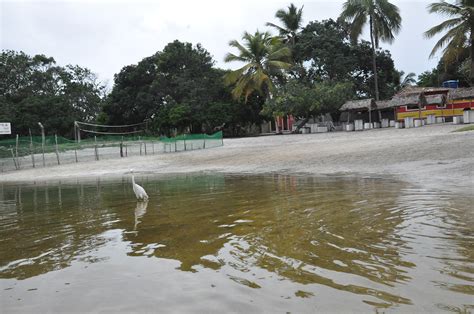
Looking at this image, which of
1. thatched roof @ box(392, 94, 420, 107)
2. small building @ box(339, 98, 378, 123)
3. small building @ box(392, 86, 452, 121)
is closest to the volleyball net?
small building @ box(339, 98, 378, 123)

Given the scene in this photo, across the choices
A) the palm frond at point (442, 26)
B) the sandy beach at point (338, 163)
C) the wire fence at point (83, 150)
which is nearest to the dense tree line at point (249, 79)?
the palm frond at point (442, 26)

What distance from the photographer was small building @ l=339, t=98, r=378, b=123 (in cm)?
3575

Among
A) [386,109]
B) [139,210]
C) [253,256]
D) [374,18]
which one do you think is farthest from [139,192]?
[374,18]

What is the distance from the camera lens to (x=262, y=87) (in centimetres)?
4256

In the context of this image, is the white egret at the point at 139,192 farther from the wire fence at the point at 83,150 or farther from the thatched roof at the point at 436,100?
the thatched roof at the point at 436,100

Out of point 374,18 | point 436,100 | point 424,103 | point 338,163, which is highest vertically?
point 374,18

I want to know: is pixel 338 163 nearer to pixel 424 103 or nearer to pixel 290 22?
pixel 424 103

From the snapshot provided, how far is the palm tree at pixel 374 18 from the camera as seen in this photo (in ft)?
127

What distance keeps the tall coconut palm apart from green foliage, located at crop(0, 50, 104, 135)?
2147 centimetres

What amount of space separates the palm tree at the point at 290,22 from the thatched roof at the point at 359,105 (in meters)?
12.1

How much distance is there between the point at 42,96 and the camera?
5072cm

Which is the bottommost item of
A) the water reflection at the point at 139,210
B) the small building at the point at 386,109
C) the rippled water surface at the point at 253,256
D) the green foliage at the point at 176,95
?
the water reflection at the point at 139,210

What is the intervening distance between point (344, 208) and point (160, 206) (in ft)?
13.2

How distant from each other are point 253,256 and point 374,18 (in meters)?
38.5
